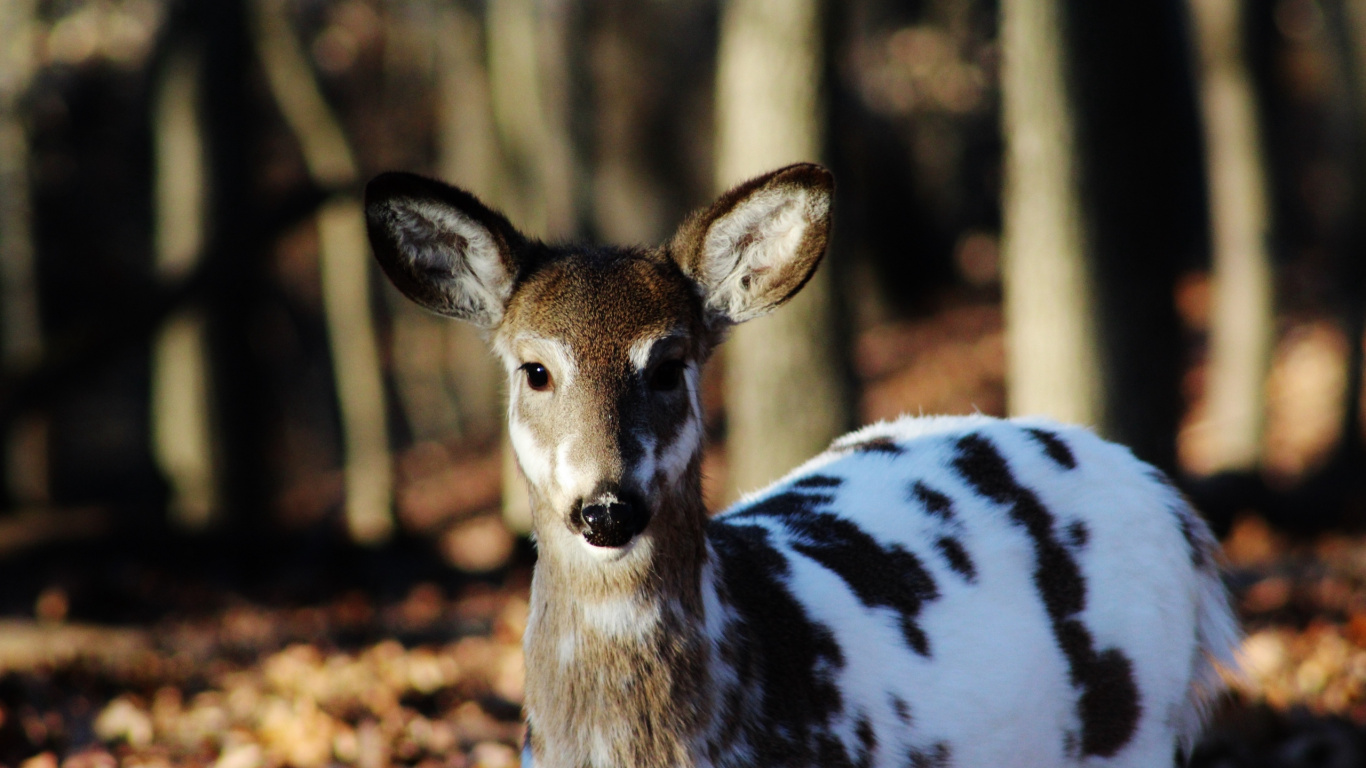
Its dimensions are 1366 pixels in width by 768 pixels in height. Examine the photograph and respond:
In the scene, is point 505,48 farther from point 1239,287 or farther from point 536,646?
point 536,646

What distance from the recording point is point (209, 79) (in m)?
13.0

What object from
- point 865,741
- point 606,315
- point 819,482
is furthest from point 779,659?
point 606,315

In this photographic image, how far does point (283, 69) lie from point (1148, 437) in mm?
12432

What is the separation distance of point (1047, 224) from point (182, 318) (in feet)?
28.8

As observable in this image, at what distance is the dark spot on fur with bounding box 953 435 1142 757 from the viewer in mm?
4500

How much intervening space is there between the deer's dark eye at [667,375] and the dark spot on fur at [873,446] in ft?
4.13

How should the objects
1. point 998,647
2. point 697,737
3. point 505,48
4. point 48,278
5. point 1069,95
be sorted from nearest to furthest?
point 697,737 < point 998,647 < point 1069,95 < point 505,48 < point 48,278

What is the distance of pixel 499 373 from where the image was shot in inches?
196

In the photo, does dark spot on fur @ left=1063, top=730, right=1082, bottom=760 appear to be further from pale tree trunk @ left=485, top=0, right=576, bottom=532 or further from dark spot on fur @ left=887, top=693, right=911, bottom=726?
pale tree trunk @ left=485, top=0, right=576, bottom=532

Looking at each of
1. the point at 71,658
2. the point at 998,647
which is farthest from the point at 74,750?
the point at 998,647

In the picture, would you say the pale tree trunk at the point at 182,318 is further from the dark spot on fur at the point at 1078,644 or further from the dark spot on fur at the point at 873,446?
the dark spot on fur at the point at 1078,644

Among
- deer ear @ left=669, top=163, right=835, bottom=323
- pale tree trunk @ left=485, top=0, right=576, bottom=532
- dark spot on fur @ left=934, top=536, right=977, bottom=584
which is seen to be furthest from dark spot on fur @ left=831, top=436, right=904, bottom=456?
pale tree trunk @ left=485, top=0, right=576, bottom=532

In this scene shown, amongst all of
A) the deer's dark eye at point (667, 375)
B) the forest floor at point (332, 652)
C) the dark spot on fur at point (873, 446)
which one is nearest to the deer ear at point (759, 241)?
the deer's dark eye at point (667, 375)

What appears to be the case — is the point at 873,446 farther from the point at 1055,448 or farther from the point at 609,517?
the point at 609,517
